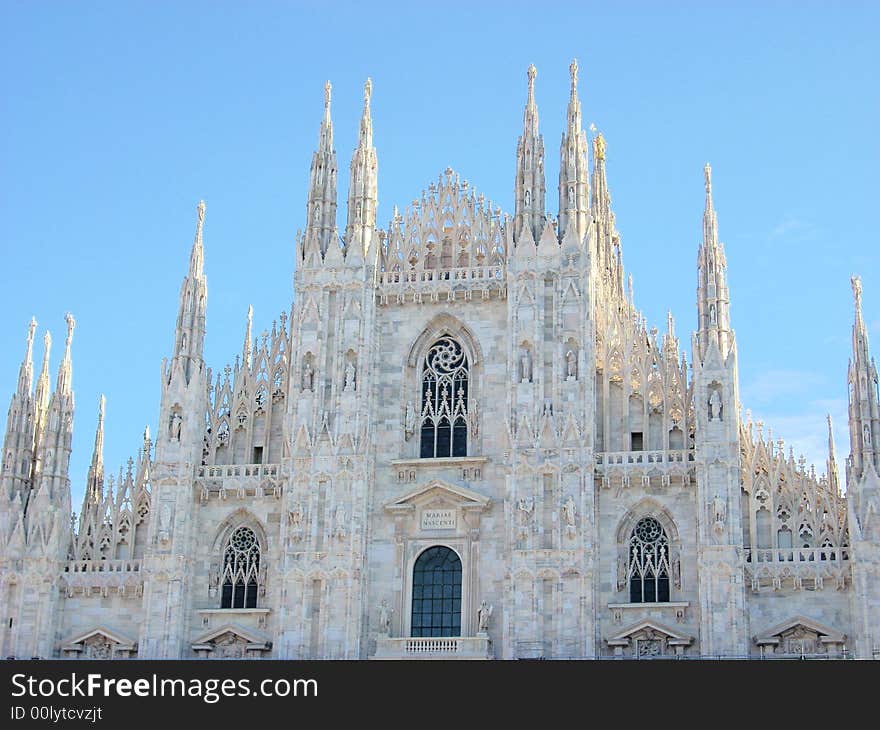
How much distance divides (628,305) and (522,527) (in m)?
11.4

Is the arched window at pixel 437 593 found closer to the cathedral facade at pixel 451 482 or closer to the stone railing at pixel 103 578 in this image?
the cathedral facade at pixel 451 482

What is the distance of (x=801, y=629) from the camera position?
37.3 meters

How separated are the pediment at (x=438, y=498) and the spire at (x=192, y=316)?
767 centimetres

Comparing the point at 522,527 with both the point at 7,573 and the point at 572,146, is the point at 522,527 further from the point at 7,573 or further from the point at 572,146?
the point at 7,573

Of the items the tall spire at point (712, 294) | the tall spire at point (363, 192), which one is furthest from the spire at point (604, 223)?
the tall spire at point (363, 192)

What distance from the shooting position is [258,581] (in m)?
41.1

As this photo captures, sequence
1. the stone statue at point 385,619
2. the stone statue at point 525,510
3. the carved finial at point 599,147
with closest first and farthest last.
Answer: the stone statue at point 525,510 → the stone statue at point 385,619 → the carved finial at point 599,147

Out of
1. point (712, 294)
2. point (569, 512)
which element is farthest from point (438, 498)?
point (712, 294)

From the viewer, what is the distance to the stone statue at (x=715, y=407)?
38903 millimetres

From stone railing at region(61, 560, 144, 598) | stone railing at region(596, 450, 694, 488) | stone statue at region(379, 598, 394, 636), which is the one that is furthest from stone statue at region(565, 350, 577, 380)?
stone railing at region(61, 560, 144, 598)

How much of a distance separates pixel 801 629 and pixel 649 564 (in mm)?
4296

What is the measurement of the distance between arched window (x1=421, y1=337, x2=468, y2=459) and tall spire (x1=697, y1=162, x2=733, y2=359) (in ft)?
22.9

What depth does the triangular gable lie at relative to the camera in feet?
135

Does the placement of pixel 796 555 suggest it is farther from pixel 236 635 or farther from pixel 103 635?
pixel 103 635
